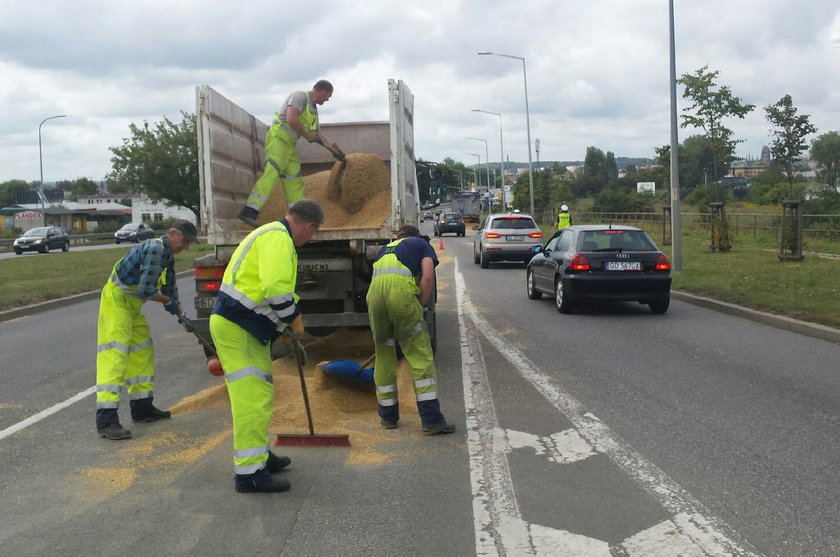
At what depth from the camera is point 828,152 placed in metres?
83.1

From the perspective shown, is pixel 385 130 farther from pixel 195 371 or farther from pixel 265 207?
pixel 195 371

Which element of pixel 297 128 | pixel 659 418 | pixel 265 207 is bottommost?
pixel 659 418

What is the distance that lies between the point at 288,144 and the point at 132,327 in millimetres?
3359

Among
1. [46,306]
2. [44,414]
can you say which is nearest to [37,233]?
[46,306]

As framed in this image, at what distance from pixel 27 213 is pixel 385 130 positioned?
10489cm

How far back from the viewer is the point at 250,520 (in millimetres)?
4664

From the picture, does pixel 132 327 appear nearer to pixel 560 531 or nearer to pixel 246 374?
pixel 246 374

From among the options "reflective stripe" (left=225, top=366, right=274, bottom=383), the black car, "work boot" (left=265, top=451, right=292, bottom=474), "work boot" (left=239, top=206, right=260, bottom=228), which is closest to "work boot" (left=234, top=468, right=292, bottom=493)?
"work boot" (left=265, top=451, right=292, bottom=474)

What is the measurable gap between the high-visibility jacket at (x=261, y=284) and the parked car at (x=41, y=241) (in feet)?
150

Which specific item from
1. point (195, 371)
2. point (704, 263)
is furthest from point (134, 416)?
point (704, 263)

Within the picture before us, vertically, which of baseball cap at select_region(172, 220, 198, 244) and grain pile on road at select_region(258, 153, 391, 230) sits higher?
grain pile on road at select_region(258, 153, 391, 230)

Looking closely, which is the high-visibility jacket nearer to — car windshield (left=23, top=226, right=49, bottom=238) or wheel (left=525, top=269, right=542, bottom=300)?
wheel (left=525, top=269, right=542, bottom=300)

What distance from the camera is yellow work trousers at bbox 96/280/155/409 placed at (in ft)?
21.8

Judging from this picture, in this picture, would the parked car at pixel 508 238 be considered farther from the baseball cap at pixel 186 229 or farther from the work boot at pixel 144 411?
the work boot at pixel 144 411
